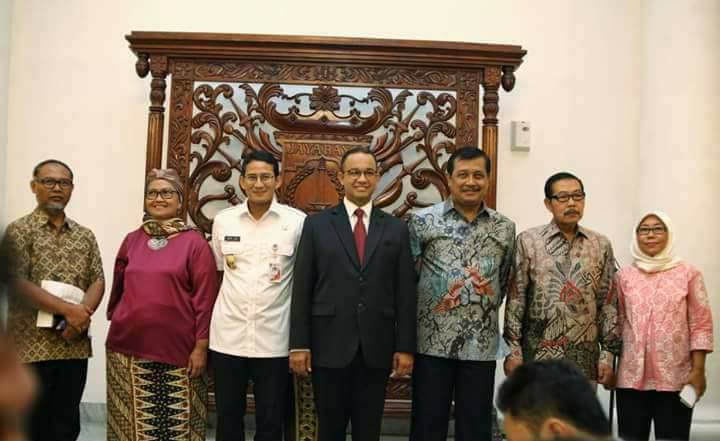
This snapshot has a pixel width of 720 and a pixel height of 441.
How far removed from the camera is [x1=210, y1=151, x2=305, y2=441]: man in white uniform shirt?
3.03 meters

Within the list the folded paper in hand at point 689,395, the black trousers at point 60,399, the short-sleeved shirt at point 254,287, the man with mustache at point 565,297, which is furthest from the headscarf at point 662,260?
the black trousers at point 60,399

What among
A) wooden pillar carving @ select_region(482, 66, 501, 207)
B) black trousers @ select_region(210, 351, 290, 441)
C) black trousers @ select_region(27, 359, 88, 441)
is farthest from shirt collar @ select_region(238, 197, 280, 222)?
wooden pillar carving @ select_region(482, 66, 501, 207)

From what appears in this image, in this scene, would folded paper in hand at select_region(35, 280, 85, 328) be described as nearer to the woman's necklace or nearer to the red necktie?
the woman's necklace

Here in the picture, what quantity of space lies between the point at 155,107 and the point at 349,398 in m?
2.10

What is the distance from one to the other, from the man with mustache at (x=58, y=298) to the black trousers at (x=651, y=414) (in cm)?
240

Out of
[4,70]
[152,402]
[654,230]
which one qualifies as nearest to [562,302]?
[654,230]

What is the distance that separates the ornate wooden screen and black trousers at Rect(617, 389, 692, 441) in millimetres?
1400

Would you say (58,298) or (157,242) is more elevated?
(157,242)

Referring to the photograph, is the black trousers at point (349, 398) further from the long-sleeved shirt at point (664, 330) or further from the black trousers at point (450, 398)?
the long-sleeved shirt at point (664, 330)

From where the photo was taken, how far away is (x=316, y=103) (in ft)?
14.0

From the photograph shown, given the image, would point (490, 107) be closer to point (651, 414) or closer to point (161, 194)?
point (651, 414)

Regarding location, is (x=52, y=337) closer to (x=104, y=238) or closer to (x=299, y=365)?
(x=299, y=365)

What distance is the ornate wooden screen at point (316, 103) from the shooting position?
164 inches

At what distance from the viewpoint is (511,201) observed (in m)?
4.81
